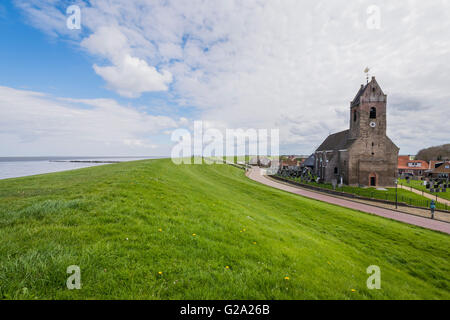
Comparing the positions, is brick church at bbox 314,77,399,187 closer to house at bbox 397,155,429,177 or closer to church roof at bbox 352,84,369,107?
church roof at bbox 352,84,369,107

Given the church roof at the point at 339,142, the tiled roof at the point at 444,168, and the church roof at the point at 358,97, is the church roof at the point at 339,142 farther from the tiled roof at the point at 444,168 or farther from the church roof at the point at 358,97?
the tiled roof at the point at 444,168

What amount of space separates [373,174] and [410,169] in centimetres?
4534

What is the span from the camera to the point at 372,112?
117 ft

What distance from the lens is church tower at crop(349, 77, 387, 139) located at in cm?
3506

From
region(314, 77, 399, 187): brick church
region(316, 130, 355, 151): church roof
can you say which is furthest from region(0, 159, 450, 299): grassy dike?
region(316, 130, 355, 151): church roof

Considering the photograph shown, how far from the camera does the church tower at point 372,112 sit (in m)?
35.1

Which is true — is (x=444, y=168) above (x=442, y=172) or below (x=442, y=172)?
above

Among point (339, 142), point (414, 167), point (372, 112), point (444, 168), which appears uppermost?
point (372, 112)

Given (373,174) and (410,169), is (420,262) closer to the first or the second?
(373,174)

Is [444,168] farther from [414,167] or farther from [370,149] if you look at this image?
[370,149]

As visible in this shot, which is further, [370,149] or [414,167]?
[414,167]

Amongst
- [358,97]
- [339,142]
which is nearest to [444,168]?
[339,142]

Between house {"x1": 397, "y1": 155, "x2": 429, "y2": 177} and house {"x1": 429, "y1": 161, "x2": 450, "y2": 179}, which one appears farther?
house {"x1": 397, "y1": 155, "x2": 429, "y2": 177}
